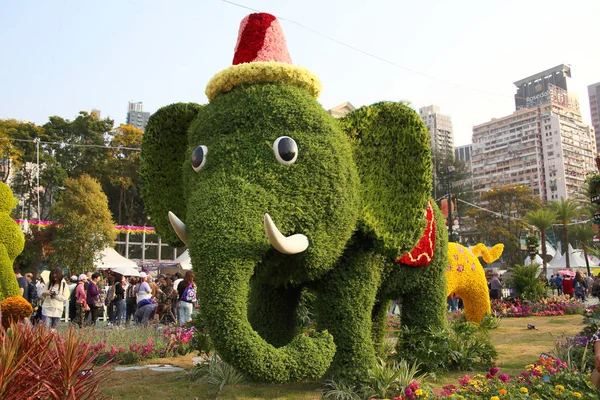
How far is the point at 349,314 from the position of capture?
213 inches

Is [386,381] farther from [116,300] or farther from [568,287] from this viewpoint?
[568,287]

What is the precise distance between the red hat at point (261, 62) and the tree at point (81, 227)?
2495cm

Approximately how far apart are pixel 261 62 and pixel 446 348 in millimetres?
4267

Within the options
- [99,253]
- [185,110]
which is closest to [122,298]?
[185,110]

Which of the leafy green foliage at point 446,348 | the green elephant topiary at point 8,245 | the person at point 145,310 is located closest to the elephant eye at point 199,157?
the leafy green foliage at point 446,348

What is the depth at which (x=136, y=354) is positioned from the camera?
27.9 feet

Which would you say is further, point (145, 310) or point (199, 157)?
point (145, 310)

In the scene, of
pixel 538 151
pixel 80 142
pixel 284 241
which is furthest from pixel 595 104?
pixel 284 241

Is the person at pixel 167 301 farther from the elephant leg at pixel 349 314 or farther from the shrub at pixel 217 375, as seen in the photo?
the elephant leg at pixel 349 314

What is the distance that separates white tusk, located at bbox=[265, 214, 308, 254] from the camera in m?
4.14

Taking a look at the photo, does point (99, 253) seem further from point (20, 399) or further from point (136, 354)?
point (20, 399)

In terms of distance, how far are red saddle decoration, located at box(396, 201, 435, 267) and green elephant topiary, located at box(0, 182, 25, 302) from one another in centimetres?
643

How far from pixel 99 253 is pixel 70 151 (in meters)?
14.4

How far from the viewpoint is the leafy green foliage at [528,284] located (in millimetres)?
17938
